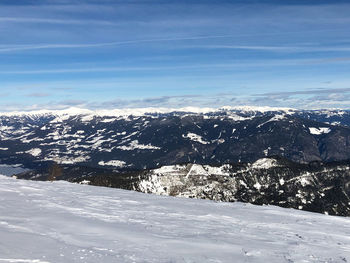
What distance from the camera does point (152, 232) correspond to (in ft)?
79.4

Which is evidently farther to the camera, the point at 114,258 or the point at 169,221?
the point at 169,221

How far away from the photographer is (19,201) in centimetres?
3130

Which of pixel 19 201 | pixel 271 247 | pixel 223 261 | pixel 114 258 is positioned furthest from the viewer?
pixel 19 201

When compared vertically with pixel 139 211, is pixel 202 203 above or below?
below

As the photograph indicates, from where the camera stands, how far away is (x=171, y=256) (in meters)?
18.7

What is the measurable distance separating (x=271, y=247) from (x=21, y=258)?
1472 cm

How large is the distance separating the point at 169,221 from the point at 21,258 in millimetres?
14394

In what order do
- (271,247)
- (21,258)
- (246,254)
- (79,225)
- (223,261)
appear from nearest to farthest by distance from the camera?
(21,258) < (223,261) < (246,254) < (271,247) < (79,225)

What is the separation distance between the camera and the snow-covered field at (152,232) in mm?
18406

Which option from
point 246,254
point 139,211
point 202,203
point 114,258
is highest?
point 114,258

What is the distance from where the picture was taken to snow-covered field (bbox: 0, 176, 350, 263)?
60.4 ft

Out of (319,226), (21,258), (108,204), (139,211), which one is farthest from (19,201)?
(319,226)

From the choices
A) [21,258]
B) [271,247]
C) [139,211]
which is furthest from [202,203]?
[21,258]

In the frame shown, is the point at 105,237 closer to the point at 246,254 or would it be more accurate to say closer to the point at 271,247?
the point at 246,254
